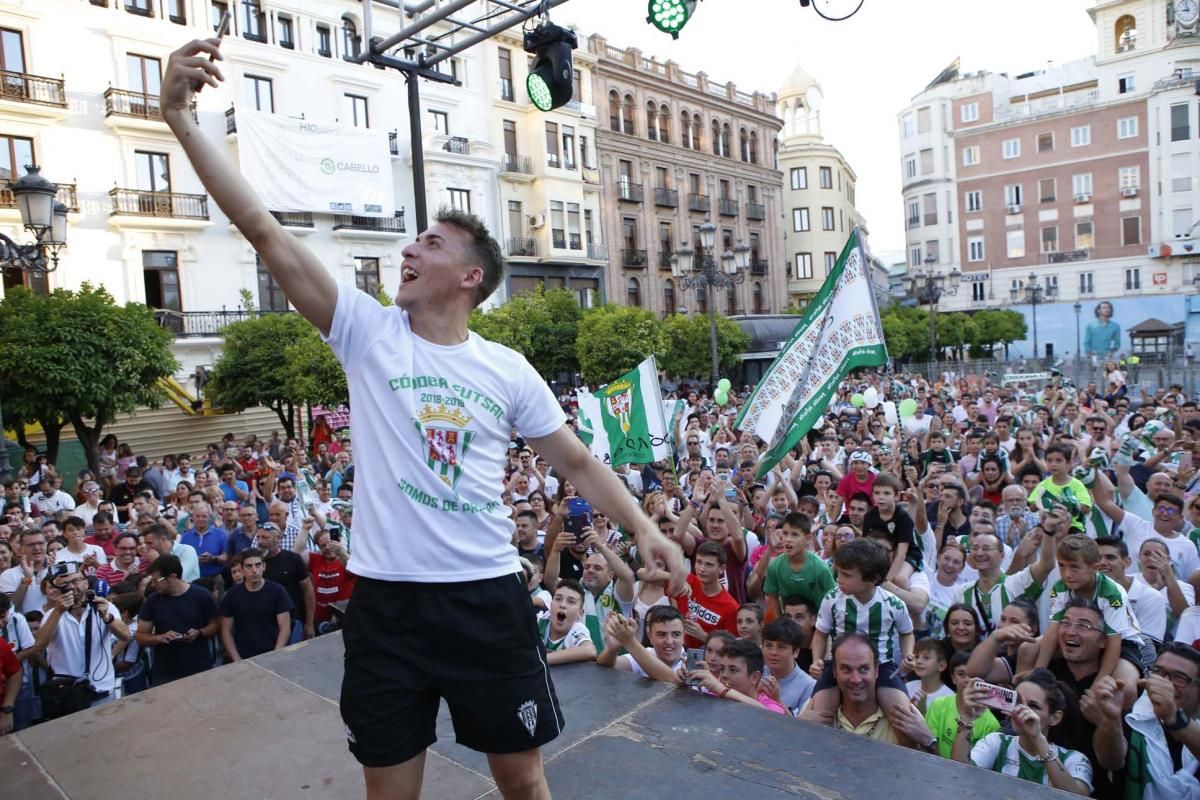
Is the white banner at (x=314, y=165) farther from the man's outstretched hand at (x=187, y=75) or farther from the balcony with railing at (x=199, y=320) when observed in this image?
the man's outstretched hand at (x=187, y=75)

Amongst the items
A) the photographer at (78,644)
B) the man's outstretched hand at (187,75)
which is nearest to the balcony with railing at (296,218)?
the photographer at (78,644)

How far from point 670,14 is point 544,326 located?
22.1 meters

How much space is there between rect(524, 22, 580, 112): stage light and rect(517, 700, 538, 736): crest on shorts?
458 cm

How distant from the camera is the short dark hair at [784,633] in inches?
181

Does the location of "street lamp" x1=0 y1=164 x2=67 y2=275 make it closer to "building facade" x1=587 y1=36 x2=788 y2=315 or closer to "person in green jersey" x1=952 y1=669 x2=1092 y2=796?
"person in green jersey" x1=952 y1=669 x2=1092 y2=796

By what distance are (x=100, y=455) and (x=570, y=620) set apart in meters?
15.1

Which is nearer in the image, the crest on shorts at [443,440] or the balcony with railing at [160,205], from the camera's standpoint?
the crest on shorts at [443,440]

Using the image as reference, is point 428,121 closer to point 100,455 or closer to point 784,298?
point 100,455

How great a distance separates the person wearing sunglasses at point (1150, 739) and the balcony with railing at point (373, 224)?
92.3ft

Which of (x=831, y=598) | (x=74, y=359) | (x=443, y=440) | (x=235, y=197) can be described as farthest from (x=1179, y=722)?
(x=74, y=359)

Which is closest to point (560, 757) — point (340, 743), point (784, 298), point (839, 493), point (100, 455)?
point (340, 743)

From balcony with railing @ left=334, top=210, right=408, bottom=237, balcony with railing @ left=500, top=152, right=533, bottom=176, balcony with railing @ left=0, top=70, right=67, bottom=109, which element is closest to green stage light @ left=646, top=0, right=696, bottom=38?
balcony with railing @ left=0, top=70, right=67, bottom=109

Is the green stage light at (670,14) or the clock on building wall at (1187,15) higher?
the clock on building wall at (1187,15)

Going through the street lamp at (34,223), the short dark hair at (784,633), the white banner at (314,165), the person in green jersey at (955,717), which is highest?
the white banner at (314,165)
